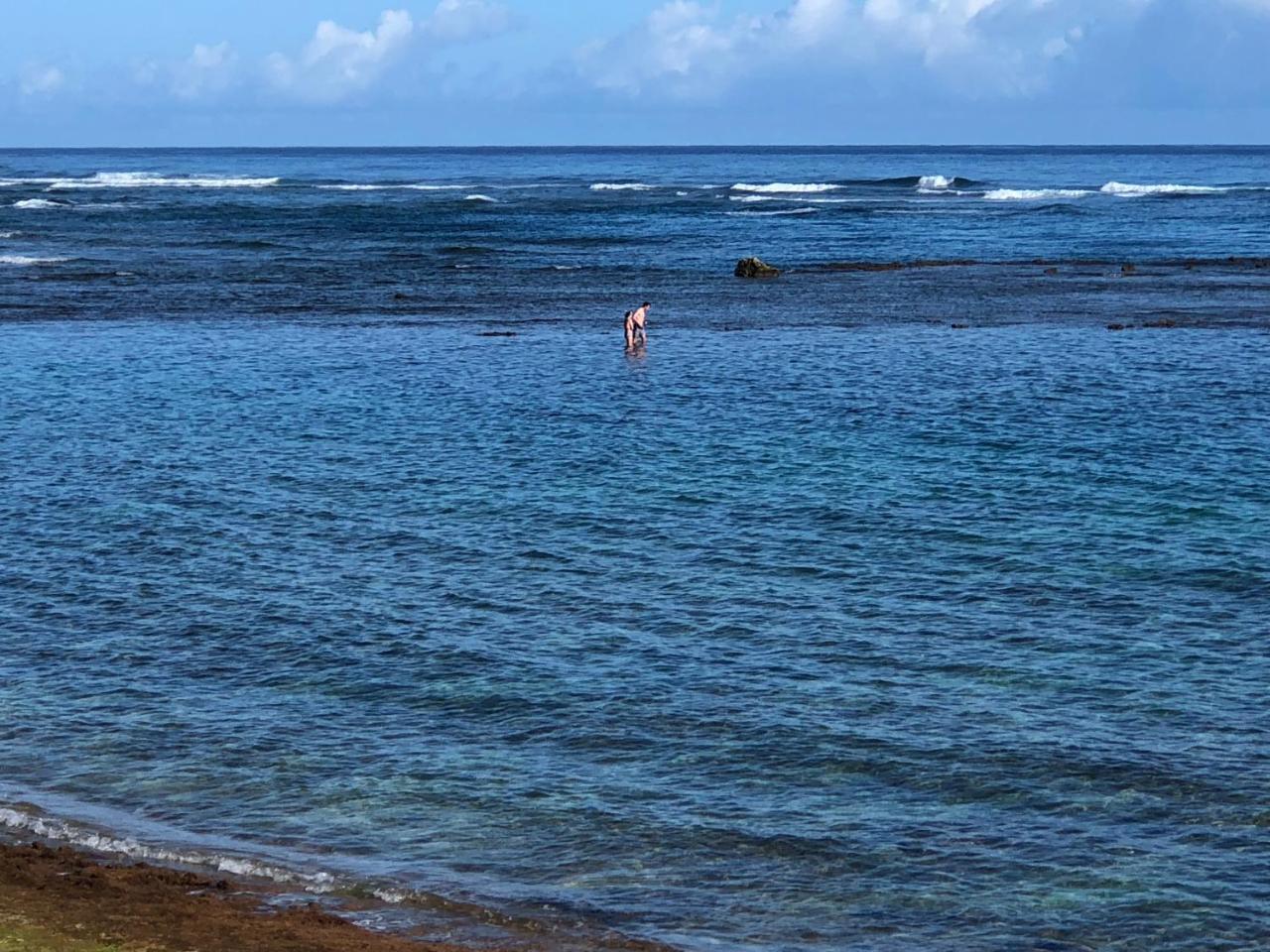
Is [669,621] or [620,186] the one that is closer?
[669,621]

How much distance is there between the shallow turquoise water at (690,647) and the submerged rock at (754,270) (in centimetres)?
2620

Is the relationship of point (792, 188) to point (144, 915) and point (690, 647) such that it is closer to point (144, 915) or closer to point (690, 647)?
point (690, 647)

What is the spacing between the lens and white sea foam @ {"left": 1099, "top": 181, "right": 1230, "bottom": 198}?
123 metres

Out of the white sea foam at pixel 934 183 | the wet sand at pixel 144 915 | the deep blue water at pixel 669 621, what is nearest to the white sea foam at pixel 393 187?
the white sea foam at pixel 934 183

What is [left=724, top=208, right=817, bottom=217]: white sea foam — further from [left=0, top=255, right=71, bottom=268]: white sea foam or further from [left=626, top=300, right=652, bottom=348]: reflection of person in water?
[left=626, top=300, right=652, bottom=348]: reflection of person in water

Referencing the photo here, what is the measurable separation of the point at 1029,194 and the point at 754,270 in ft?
233

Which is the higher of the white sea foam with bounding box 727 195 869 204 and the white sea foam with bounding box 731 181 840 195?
the white sea foam with bounding box 731 181 840 195

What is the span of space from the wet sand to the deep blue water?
2.42ft

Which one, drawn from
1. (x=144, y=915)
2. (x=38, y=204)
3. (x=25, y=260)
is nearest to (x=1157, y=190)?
(x=38, y=204)

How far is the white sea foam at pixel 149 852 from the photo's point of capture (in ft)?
45.2

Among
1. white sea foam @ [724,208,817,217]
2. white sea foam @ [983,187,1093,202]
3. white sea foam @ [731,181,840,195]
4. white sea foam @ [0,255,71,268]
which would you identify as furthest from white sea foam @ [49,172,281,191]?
white sea foam @ [0,255,71,268]

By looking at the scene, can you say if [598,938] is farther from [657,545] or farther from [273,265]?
[273,265]

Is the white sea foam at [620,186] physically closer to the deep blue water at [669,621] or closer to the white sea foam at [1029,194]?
the white sea foam at [1029,194]

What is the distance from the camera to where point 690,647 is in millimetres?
19969
